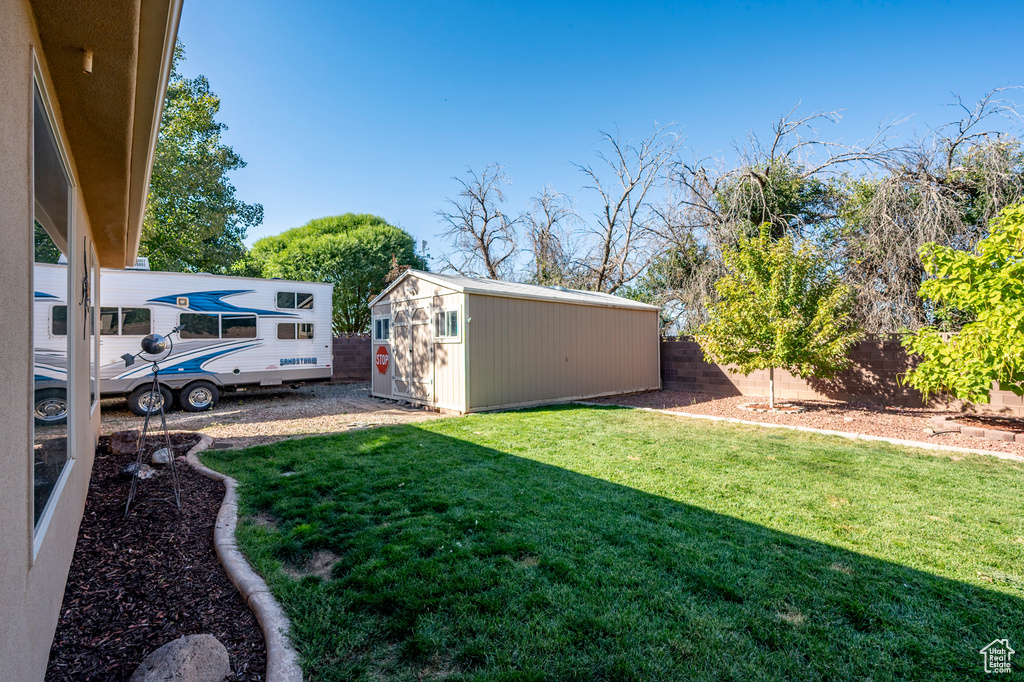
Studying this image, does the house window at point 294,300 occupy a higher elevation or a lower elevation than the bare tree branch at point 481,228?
lower

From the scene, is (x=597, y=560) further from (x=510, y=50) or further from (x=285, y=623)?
(x=510, y=50)

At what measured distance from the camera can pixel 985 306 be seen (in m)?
5.78

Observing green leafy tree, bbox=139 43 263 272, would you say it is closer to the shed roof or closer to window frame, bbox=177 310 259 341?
window frame, bbox=177 310 259 341

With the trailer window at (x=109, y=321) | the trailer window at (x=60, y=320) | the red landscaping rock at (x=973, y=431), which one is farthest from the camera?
the trailer window at (x=109, y=321)

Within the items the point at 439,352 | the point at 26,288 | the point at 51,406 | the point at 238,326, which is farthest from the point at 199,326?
the point at 26,288

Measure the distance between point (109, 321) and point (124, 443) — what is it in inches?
158

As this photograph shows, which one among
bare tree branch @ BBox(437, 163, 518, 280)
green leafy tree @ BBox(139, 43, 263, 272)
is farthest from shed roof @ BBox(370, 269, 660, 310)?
bare tree branch @ BBox(437, 163, 518, 280)

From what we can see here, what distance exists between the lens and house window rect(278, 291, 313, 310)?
32.5 ft

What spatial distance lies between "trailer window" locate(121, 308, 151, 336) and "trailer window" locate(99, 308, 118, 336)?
0.30ft

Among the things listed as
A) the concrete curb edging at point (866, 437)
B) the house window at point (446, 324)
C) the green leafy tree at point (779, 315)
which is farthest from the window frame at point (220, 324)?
the green leafy tree at point (779, 315)

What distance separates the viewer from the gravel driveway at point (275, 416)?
6812 mm

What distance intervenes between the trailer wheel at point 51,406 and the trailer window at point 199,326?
697cm

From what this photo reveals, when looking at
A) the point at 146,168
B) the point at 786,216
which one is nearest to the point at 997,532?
the point at 146,168

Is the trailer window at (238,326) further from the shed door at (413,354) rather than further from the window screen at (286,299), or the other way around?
the shed door at (413,354)
